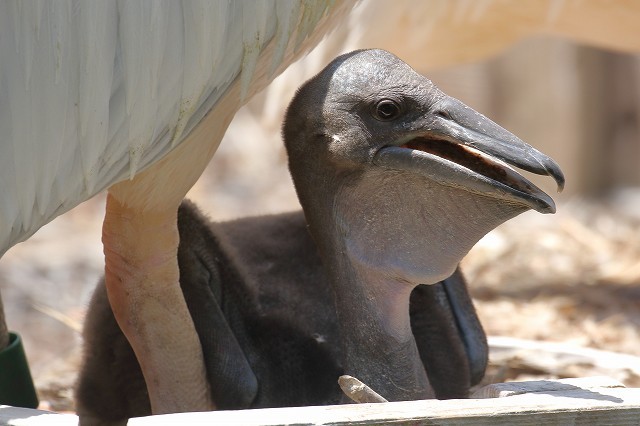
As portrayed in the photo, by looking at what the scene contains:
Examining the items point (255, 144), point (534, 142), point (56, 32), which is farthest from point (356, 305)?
point (255, 144)

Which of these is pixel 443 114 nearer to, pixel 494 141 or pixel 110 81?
pixel 494 141

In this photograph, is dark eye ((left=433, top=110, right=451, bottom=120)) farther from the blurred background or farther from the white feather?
the blurred background

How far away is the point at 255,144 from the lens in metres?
7.02

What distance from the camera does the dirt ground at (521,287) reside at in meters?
2.81

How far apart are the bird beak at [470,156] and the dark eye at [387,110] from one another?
1.6 inches

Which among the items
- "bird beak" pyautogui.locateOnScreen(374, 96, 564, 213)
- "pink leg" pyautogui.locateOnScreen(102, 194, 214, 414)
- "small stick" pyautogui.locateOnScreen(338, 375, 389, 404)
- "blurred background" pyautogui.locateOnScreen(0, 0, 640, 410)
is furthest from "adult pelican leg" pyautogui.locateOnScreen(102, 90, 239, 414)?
"blurred background" pyautogui.locateOnScreen(0, 0, 640, 410)

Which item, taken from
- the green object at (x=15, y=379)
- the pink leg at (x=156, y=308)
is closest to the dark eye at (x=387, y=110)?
the pink leg at (x=156, y=308)

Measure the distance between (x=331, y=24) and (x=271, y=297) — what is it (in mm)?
545

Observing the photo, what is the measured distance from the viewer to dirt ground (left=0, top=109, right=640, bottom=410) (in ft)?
9.23

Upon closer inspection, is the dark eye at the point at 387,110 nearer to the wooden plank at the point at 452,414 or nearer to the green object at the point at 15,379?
the wooden plank at the point at 452,414

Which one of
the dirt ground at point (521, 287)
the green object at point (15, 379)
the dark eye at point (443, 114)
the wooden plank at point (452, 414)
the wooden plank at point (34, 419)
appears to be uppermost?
the dirt ground at point (521, 287)

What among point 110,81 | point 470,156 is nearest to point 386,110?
point 470,156

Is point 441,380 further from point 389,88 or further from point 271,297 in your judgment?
point 389,88

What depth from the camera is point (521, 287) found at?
3.97 meters
